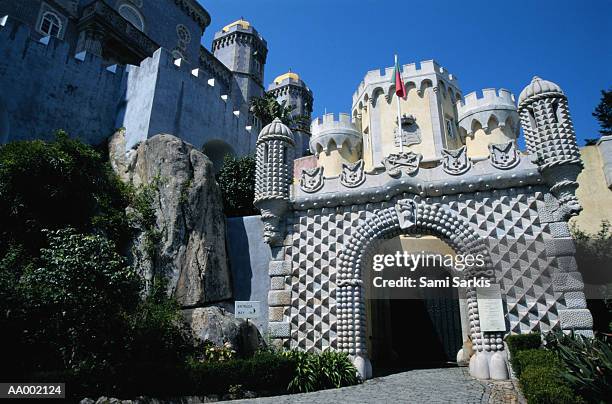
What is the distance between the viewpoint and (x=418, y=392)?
36.1 feet

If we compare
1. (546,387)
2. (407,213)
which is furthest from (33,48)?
(546,387)

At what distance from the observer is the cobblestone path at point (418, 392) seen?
10.1 meters

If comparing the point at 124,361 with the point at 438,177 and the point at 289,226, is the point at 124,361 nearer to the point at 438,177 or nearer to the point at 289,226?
the point at 289,226

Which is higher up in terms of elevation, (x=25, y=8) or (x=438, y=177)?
(x=25, y=8)

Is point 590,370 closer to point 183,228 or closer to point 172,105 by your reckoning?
point 183,228

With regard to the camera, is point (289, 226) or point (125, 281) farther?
point (289, 226)

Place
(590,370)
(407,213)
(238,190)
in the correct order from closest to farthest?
(590,370), (407,213), (238,190)

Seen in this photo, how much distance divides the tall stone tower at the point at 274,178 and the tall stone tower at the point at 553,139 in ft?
29.0

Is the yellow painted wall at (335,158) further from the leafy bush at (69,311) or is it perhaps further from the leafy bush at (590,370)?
the leafy bush at (590,370)

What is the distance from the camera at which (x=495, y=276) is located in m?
13.6

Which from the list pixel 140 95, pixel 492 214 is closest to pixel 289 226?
pixel 492 214

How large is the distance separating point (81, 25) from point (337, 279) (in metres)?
27.3

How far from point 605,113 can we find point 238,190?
28.9 m

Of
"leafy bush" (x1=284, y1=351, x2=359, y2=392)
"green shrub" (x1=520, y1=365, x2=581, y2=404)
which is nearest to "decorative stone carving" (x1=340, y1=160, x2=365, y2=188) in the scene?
"leafy bush" (x1=284, y1=351, x2=359, y2=392)
